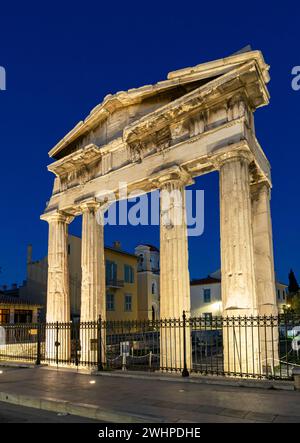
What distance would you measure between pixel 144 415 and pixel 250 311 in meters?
5.72

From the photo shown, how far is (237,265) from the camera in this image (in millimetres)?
11930

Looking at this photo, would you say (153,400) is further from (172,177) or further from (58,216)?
(58,216)

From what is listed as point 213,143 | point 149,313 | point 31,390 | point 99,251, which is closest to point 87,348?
point 99,251

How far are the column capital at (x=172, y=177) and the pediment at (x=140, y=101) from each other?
2.36 m

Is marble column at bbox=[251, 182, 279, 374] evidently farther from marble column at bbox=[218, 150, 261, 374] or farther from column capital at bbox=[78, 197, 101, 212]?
column capital at bbox=[78, 197, 101, 212]

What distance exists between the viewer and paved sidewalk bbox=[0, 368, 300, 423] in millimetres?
6680

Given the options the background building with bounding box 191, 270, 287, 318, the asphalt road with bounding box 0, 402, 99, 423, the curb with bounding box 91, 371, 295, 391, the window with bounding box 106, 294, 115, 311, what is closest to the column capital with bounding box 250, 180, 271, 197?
the curb with bounding box 91, 371, 295, 391

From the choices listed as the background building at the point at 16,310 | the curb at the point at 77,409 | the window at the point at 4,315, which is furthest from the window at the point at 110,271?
the curb at the point at 77,409

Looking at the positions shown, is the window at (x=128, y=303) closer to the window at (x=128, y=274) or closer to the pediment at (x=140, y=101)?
the window at (x=128, y=274)

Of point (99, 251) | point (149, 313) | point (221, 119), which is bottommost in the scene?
point (149, 313)

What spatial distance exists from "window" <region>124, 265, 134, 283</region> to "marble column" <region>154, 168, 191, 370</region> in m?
27.4

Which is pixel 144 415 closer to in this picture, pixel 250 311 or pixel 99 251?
pixel 250 311

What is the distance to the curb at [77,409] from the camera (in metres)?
6.65

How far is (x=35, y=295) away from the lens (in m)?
36.0
